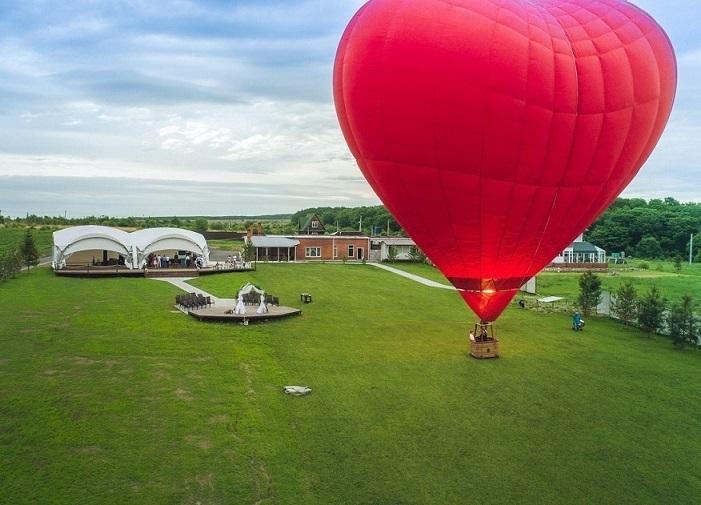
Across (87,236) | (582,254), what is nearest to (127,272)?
(87,236)

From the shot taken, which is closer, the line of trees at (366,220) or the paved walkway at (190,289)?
the paved walkway at (190,289)

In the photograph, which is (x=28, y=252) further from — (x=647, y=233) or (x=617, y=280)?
(x=647, y=233)

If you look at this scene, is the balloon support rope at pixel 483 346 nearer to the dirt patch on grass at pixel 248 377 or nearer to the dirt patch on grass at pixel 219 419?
the dirt patch on grass at pixel 248 377

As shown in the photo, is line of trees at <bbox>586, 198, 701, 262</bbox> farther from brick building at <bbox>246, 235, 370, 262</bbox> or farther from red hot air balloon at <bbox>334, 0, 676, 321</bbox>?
red hot air balloon at <bbox>334, 0, 676, 321</bbox>

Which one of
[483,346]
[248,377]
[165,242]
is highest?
[165,242]

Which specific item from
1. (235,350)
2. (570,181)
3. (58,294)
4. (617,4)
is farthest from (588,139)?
(58,294)

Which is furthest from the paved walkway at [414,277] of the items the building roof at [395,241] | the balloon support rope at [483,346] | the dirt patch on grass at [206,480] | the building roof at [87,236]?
the dirt patch on grass at [206,480]

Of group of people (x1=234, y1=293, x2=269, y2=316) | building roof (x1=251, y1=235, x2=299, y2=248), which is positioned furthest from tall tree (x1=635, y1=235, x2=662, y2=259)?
group of people (x1=234, y1=293, x2=269, y2=316)
